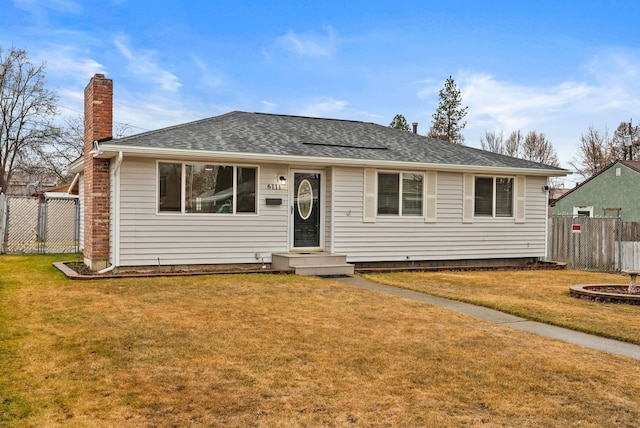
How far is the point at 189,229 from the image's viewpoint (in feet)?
38.7

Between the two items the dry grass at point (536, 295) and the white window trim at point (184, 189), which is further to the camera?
the white window trim at point (184, 189)

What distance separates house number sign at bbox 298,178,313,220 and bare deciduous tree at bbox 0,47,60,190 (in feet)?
84.7

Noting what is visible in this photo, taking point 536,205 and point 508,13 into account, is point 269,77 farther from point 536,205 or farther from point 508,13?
point 536,205

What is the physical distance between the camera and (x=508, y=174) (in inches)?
581

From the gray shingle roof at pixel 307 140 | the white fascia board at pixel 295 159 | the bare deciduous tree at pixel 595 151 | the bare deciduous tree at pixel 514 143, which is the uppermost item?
the bare deciduous tree at pixel 514 143

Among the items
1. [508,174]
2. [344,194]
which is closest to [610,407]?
[344,194]

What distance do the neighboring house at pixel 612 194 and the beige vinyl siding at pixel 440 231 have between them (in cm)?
1229

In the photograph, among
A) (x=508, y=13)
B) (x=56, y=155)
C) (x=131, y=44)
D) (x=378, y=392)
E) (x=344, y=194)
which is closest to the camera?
(x=378, y=392)

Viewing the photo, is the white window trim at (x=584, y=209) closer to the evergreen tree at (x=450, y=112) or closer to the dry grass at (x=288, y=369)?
the evergreen tree at (x=450, y=112)

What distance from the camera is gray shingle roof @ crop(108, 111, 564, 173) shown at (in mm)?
11992

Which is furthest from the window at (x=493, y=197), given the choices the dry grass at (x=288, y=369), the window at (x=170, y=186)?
the window at (x=170, y=186)

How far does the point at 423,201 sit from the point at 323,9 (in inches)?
284

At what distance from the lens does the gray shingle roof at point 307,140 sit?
11992 millimetres

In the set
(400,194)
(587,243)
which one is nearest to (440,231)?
(400,194)
